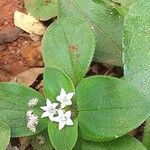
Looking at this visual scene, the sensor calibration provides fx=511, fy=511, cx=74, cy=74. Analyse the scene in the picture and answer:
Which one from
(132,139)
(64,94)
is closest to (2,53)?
(64,94)

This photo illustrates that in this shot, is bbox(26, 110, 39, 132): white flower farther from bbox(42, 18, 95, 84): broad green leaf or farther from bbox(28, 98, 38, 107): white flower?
bbox(42, 18, 95, 84): broad green leaf

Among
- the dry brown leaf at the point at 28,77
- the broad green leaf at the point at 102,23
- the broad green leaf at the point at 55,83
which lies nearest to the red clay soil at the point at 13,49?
the dry brown leaf at the point at 28,77

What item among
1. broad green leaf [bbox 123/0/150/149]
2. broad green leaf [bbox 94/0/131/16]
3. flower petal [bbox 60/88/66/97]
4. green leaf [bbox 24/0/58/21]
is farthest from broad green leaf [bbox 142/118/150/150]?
green leaf [bbox 24/0/58/21]

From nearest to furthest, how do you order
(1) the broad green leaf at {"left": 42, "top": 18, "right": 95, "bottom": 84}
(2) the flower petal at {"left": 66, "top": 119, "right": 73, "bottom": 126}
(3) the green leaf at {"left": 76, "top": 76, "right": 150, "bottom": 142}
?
(3) the green leaf at {"left": 76, "top": 76, "right": 150, "bottom": 142}
(2) the flower petal at {"left": 66, "top": 119, "right": 73, "bottom": 126}
(1) the broad green leaf at {"left": 42, "top": 18, "right": 95, "bottom": 84}

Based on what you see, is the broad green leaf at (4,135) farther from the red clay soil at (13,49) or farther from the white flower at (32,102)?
the red clay soil at (13,49)

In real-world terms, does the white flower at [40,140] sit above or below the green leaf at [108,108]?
below

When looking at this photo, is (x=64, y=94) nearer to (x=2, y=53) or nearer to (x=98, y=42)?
(x=98, y=42)
